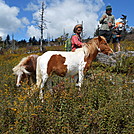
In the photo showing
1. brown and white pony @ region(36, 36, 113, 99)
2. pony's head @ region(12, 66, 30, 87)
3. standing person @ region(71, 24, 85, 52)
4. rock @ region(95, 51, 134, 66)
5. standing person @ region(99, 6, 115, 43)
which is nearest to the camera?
brown and white pony @ region(36, 36, 113, 99)

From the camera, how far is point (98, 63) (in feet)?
28.1

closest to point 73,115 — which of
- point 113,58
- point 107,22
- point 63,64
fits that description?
point 63,64

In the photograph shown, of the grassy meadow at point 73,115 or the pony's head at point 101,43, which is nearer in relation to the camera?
the grassy meadow at point 73,115

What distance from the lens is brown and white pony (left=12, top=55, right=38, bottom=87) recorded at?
4969mm

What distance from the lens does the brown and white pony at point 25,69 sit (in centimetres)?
497

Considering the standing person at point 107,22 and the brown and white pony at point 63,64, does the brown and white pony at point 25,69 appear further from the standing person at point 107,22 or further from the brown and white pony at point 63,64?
the standing person at point 107,22

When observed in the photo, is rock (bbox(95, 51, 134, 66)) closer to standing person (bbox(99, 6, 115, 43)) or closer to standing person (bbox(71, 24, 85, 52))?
standing person (bbox(99, 6, 115, 43))

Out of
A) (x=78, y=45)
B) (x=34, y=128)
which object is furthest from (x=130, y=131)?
(x=78, y=45)

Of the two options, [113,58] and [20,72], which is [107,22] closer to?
[113,58]

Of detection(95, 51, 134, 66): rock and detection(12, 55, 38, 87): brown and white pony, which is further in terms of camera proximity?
detection(95, 51, 134, 66): rock

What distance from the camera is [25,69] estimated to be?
5066 mm

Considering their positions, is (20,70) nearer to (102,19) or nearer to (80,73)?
(80,73)

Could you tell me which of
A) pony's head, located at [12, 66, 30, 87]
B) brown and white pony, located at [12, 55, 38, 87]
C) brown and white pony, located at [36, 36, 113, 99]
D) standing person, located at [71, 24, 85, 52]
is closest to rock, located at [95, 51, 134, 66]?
standing person, located at [71, 24, 85, 52]

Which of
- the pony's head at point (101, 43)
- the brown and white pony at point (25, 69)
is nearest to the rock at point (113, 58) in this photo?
the pony's head at point (101, 43)
